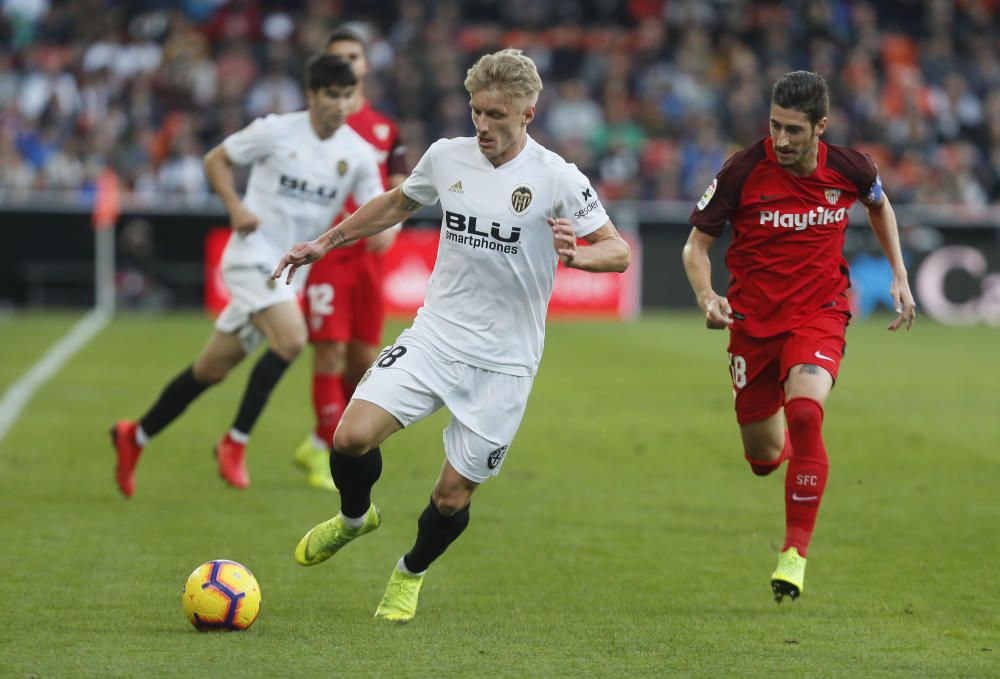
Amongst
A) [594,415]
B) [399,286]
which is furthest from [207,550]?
[399,286]

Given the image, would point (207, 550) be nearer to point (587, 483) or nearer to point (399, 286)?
point (587, 483)

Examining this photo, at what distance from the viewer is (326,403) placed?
938 centimetres

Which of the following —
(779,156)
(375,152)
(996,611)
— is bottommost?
(996,611)

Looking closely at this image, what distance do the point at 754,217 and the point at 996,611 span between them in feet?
6.30

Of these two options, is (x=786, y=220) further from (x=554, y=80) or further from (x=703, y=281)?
(x=554, y=80)

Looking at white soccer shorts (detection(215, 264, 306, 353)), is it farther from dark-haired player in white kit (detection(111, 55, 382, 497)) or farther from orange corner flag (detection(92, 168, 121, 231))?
orange corner flag (detection(92, 168, 121, 231))

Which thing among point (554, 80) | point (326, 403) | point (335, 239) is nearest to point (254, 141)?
point (326, 403)

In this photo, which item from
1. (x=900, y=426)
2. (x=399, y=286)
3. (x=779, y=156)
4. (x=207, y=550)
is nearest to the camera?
(x=779, y=156)

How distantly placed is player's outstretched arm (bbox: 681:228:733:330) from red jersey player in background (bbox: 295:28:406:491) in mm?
2834

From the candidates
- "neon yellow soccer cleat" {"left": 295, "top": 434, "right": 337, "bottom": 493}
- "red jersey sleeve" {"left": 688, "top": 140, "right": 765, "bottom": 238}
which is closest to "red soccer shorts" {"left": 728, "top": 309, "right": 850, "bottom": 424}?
"red jersey sleeve" {"left": 688, "top": 140, "right": 765, "bottom": 238}

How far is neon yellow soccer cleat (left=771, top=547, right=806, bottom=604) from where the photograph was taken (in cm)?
608

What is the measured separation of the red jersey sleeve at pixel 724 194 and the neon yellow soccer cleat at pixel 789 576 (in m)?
1.47

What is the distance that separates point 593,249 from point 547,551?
2064 mm

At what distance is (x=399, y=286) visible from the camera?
73.2 feet
